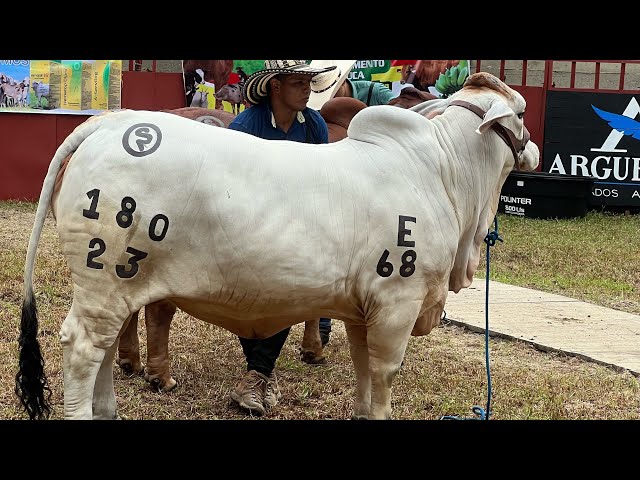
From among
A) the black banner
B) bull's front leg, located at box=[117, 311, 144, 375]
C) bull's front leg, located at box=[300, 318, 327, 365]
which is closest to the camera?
bull's front leg, located at box=[117, 311, 144, 375]

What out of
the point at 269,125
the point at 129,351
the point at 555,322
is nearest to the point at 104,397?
the point at 129,351

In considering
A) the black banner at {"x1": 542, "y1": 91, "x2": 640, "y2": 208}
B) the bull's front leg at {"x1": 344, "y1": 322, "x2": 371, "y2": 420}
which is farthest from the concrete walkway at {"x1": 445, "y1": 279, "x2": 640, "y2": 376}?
the black banner at {"x1": 542, "y1": 91, "x2": 640, "y2": 208}

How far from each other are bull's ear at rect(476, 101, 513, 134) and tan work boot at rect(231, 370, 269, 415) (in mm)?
A: 1698

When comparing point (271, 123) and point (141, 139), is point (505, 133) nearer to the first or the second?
point (271, 123)

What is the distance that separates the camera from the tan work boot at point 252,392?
4.61 m

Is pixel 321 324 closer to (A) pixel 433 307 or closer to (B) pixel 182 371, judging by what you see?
(B) pixel 182 371

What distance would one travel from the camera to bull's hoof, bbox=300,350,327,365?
18.6 feet

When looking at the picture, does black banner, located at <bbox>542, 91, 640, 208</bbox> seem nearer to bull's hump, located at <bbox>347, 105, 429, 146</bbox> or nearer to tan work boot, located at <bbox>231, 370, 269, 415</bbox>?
tan work boot, located at <bbox>231, 370, 269, 415</bbox>

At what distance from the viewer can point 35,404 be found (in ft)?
12.2

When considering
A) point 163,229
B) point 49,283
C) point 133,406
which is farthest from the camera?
point 49,283

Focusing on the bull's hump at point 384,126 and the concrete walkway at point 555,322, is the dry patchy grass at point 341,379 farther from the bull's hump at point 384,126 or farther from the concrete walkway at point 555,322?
the bull's hump at point 384,126

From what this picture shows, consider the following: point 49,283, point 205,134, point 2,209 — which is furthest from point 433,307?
point 2,209

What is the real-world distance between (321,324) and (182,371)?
1.07 metres

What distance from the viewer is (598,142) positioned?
39.9ft
